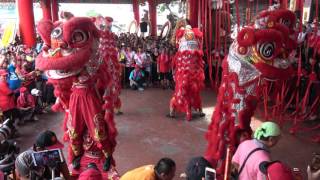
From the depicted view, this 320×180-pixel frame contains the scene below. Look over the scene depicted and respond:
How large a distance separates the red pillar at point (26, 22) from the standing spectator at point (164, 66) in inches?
143

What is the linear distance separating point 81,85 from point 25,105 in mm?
2642

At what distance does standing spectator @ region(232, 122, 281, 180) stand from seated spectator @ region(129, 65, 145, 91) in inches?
256

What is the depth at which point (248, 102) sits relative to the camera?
3.90 m

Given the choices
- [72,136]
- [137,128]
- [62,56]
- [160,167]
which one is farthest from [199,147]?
[160,167]

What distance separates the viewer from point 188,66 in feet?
19.9

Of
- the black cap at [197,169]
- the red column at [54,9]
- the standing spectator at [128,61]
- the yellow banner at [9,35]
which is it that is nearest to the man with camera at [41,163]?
the black cap at [197,169]

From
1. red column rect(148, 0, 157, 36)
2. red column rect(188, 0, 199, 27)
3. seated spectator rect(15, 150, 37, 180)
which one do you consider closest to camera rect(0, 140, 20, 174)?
seated spectator rect(15, 150, 37, 180)

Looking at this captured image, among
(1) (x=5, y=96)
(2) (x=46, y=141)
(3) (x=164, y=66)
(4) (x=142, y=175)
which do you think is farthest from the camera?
(3) (x=164, y=66)

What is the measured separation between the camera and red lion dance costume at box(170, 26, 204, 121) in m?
6.02

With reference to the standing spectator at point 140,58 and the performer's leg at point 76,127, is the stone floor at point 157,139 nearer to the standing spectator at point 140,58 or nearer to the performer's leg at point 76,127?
the performer's leg at point 76,127

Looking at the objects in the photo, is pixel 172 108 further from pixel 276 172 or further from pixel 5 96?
pixel 276 172

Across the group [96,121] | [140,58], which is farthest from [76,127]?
[140,58]

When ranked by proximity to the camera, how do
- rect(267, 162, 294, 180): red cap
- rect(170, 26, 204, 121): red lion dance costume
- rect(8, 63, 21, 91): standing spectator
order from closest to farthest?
rect(267, 162, 294, 180): red cap < rect(8, 63, 21, 91): standing spectator < rect(170, 26, 204, 121): red lion dance costume

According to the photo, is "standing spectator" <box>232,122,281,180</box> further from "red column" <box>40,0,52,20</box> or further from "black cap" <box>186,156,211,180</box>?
"red column" <box>40,0,52,20</box>
